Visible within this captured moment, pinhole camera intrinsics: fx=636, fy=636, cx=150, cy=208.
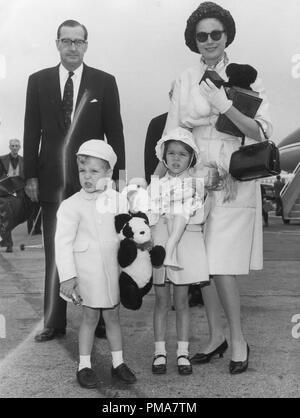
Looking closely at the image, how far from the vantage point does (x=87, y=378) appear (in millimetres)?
3080

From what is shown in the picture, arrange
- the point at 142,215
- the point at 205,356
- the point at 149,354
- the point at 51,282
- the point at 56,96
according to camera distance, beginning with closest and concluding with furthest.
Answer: the point at 142,215
the point at 205,356
the point at 149,354
the point at 56,96
the point at 51,282

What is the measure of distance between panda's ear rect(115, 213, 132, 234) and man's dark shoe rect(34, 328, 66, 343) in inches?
47.6

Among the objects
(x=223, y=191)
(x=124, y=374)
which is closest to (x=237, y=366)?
(x=124, y=374)

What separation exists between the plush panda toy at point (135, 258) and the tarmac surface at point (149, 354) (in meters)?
0.45

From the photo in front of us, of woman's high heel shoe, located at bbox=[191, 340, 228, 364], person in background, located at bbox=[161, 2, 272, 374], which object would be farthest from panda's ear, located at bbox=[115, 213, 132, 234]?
woman's high heel shoe, located at bbox=[191, 340, 228, 364]

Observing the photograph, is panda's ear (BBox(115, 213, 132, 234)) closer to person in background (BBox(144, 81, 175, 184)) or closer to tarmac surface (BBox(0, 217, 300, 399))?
tarmac surface (BBox(0, 217, 300, 399))

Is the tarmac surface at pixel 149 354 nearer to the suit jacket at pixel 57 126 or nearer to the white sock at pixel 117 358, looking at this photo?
the white sock at pixel 117 358

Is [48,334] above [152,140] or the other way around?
the other way around

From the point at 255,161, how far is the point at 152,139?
2183mm

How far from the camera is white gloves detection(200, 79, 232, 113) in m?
3.14

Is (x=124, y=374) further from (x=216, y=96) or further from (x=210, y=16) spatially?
(x=210, y=16)

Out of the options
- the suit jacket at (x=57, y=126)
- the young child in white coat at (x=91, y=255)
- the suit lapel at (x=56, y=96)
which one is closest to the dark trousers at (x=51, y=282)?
the suit jacket at (x=57, y=126)

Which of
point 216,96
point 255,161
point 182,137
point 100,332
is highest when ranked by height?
point 216,96
